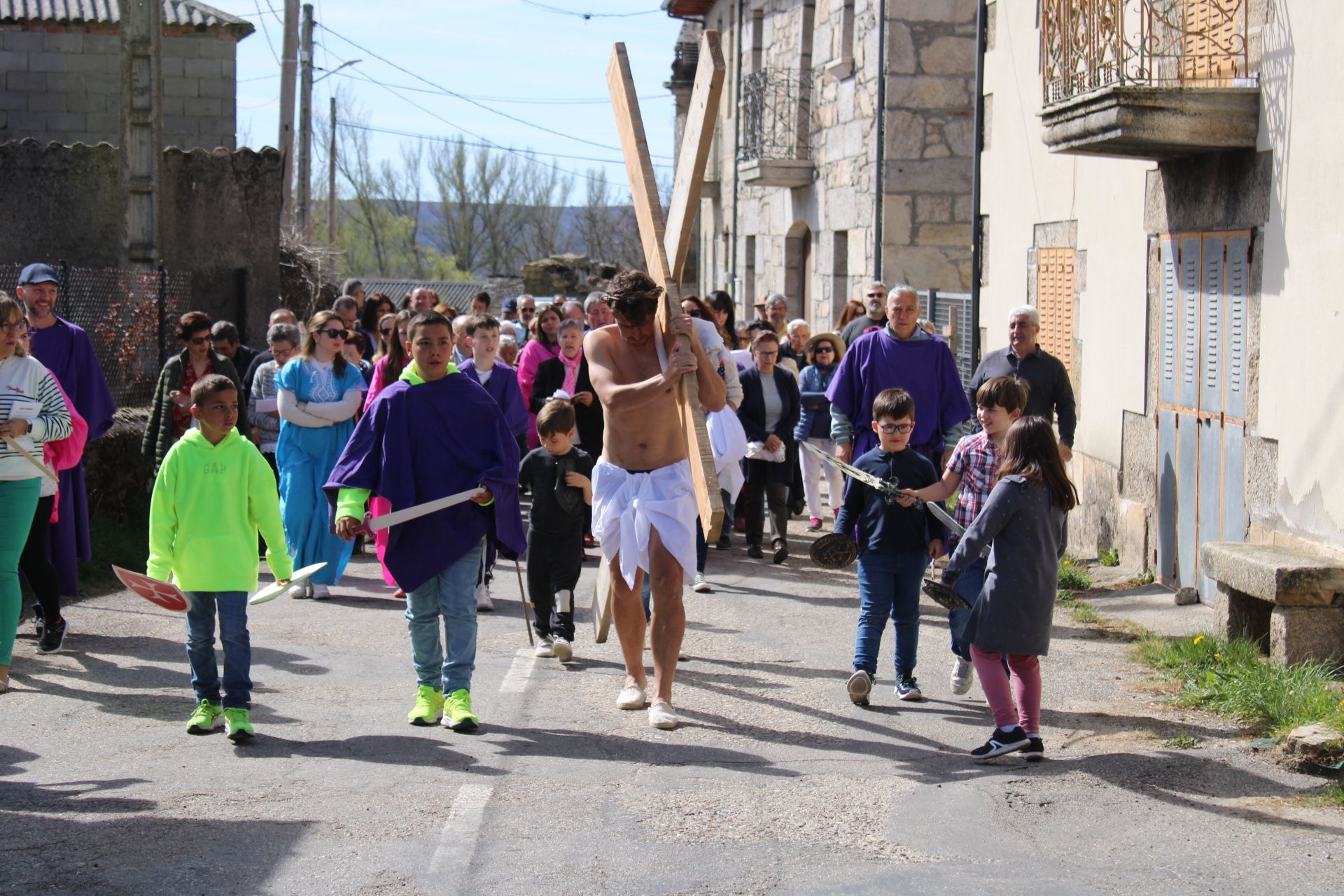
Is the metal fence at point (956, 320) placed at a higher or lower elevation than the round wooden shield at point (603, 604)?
higher

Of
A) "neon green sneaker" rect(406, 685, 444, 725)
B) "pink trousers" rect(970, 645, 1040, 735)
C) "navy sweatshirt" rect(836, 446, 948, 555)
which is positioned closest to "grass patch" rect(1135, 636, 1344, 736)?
"pink trousers" rect(970, 645, 1040, 735)

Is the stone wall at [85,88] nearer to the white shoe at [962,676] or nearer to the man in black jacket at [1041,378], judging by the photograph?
the man in black jacket at [1041,378]

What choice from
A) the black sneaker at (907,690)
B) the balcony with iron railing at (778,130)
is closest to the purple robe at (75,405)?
the black sneaker at (907,690)

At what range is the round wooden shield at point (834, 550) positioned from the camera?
648 cm

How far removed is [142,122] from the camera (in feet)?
49.5

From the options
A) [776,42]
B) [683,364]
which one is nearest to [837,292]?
[776,42]

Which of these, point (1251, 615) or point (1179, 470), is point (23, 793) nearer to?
point (1251, 615)

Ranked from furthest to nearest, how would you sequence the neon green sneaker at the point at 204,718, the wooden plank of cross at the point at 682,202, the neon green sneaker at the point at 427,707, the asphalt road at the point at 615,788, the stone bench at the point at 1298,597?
1. the stone bench at the point at 1298,597
2. the neon green sneaker at the point at 427,707
3. the neon green sneaker at the point at 204,718
4. the wooden plank of cross at the point at 682,202
5. the asphalt road at the point at 615,788

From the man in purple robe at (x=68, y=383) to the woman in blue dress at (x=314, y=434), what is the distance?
1.38 m

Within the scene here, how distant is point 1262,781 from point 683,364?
104 inches

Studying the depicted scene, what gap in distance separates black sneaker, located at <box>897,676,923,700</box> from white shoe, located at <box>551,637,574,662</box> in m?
1.58

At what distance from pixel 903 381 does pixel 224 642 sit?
4.02 meters

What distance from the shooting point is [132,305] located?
12938 mm

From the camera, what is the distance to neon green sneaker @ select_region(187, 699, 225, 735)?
5.84 m
